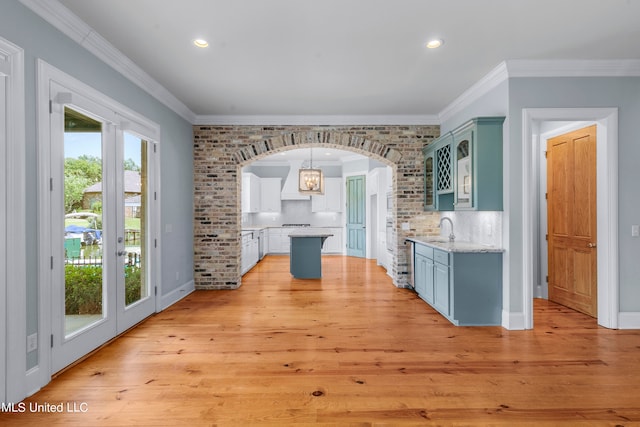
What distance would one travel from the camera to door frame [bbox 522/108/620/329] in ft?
12.1

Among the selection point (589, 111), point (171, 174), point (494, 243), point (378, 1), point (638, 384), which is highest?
point (378, 1)

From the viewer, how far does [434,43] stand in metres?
3.26

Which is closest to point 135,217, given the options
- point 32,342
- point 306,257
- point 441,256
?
point 32,342

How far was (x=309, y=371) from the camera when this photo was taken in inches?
110

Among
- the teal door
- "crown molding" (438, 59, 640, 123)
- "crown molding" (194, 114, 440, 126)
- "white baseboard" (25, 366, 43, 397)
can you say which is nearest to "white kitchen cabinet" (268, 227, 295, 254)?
the teal door

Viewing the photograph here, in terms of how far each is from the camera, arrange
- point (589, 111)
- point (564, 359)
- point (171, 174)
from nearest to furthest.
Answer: point (564, 359)
point (589, 111)
point (171, 174)

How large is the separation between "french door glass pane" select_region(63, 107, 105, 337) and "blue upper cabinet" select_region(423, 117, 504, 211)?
411cm

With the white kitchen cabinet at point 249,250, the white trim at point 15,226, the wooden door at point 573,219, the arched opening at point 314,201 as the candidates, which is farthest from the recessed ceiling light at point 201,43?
the wooden door at point 573,219

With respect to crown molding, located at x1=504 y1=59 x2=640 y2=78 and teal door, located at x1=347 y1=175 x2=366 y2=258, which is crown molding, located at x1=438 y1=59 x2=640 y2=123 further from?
teal door, located at x1=347 y1=175 x2=366 y2=258

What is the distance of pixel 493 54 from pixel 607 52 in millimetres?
1187

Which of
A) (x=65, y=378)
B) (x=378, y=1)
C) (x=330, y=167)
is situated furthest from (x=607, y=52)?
(x=330, y=167)

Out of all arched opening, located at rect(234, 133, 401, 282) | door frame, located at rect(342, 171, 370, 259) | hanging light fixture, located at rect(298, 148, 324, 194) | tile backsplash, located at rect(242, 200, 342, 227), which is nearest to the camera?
hanging light fixture, located at rect(298, 148, 324, 194)

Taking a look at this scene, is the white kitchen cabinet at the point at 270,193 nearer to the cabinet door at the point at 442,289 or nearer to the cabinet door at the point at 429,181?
the cabinet door at the point at 429,181

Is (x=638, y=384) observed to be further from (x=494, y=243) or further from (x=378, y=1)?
(x=378, y=1)
